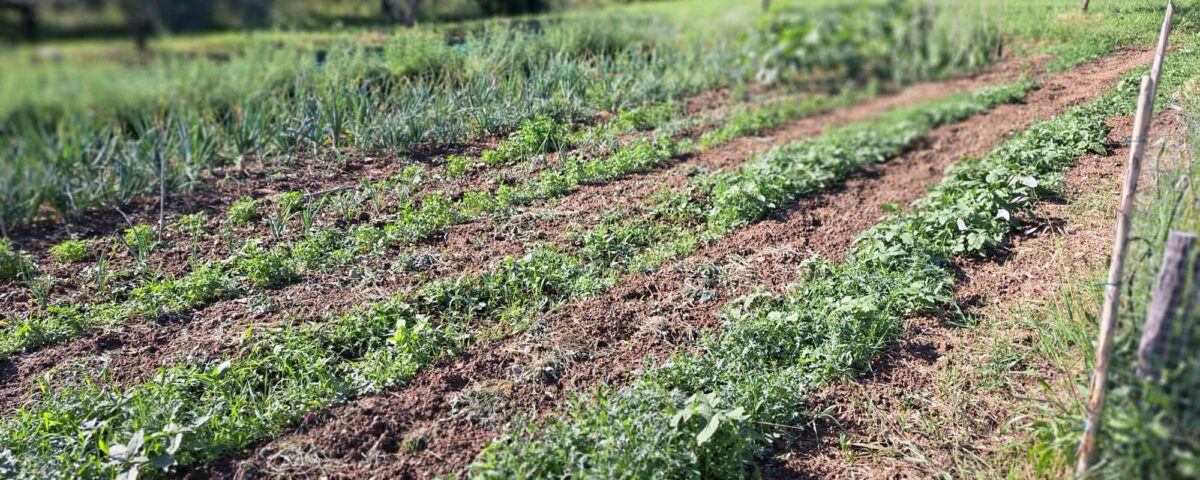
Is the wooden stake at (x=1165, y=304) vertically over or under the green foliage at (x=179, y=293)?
over

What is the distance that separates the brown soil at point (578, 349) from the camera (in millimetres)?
3162

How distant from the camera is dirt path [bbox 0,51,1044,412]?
3652 millimetres

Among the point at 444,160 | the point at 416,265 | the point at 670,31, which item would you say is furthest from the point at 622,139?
the point at 670,31

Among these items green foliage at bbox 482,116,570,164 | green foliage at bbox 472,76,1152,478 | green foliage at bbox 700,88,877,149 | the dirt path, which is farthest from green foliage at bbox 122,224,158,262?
green foliage at bbox 700,88,877,149

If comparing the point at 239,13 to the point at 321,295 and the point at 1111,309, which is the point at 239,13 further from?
the point at 1111,309

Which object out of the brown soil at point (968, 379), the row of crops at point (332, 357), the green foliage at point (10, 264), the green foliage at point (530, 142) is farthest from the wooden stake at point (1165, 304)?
the green foliage at point (10, 264)

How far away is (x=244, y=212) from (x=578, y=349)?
8.31ft

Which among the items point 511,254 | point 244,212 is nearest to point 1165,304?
point 511,254

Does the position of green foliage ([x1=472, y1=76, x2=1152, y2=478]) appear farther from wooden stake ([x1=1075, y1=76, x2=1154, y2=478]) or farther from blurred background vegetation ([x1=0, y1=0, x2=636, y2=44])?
blurred background vegetation ([x1=0, y1=0, x2=636, y2=44])

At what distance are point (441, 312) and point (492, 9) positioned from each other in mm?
5582

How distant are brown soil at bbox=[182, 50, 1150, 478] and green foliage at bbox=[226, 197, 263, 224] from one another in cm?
205

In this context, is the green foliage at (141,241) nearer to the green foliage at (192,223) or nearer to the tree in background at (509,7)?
the green foliage at (192,223)

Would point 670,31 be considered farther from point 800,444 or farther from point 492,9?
point 800,444

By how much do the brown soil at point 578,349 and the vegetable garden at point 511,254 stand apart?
2 cm
